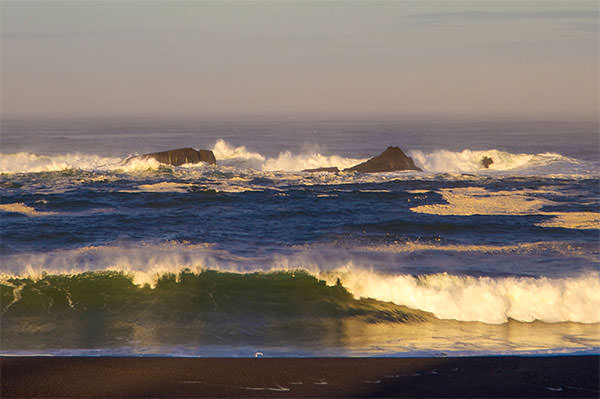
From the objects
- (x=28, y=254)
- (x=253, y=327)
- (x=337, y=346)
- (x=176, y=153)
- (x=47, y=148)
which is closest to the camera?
(x=337, y=346)

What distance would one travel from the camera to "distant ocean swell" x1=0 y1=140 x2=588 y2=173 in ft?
79.1

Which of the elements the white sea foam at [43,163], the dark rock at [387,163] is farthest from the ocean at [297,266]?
the white sea foam at [43,163]

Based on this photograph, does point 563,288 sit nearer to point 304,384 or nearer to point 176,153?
point 304,384

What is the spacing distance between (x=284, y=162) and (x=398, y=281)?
2151 cm

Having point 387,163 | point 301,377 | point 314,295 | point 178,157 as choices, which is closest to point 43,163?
point 178,157

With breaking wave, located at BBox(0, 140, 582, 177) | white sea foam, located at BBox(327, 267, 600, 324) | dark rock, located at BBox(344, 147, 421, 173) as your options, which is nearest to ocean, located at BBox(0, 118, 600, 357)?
white sea foam, located at BBox(327, 267, 600, 324)

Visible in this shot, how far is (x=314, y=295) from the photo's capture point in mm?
9156

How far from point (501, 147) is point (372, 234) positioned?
35.0 m

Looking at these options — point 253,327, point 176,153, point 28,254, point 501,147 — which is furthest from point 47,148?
point 253,327

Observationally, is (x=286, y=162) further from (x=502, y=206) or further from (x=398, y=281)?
(x=398, y=281)

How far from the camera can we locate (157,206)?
1596 centimetres

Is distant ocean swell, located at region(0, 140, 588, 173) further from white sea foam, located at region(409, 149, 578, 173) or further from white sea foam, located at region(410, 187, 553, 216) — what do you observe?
white sea foam, located at region(410, 187, 553, 216)

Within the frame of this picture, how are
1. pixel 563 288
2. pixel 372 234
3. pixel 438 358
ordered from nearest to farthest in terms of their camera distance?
pixel 438 358 → pixel 563 288 → pixel 372 234

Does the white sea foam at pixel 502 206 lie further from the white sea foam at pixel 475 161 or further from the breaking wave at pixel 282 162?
the white sea foam at pixel 475 161
